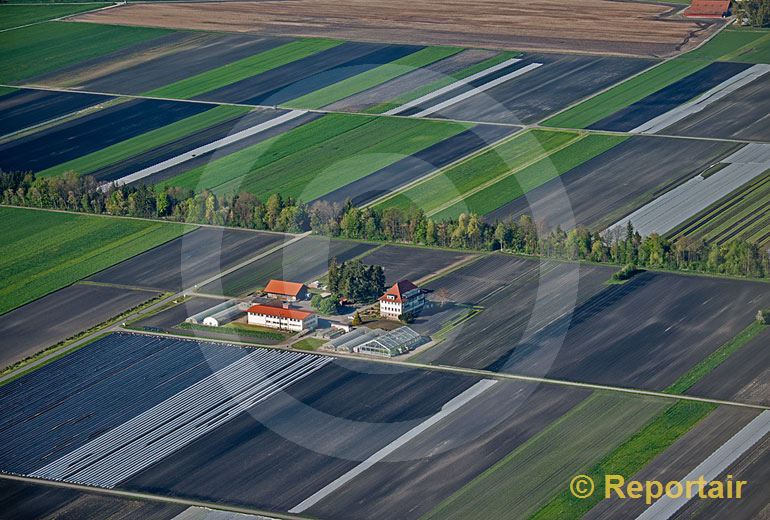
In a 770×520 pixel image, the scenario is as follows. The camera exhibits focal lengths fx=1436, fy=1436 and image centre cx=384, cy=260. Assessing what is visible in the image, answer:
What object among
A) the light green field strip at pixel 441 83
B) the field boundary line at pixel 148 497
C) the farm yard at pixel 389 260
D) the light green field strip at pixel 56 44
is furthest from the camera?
the light green field strip at pixel 56 44

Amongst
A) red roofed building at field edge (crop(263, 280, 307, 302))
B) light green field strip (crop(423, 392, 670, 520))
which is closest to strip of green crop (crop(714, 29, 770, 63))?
red roofed building at field edge (crop(263, 280, 307, 302))

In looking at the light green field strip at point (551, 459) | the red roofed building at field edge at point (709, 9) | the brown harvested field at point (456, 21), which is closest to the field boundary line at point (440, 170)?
the brown harvested field at point (456, 21)

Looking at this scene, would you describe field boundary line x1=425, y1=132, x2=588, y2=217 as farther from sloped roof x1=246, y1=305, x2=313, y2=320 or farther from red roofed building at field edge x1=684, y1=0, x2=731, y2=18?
red roofed building at field edge x1=684, y1=0, x2=731, y2=18

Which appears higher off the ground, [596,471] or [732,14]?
[732,14]

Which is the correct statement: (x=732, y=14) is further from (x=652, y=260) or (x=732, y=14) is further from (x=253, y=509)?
(x=253, y=509)

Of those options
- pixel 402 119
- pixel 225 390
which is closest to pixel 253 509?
pixel 225 390

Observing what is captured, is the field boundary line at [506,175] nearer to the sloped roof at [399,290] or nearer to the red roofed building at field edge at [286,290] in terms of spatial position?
the sloped roof at [399,290]
